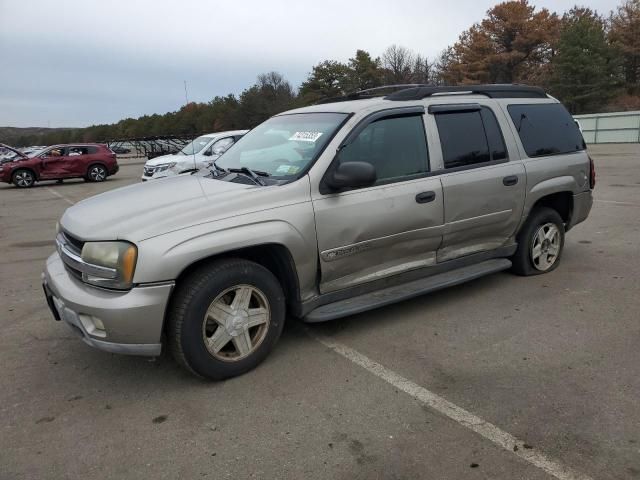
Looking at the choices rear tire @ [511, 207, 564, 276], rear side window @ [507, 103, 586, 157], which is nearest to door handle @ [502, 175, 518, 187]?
rear side window @ [507, 103, 586, 157]

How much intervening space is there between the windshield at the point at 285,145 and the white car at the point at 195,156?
8751 mm

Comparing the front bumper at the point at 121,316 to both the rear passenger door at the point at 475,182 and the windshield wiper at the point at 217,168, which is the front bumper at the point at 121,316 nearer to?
the windshield wiper at the point at 217,168

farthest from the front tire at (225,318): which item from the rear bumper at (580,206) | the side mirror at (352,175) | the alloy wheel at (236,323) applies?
the rear bumper at (580,206)

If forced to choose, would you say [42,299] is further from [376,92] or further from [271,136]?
[376,92]

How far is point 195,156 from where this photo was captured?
550 inches

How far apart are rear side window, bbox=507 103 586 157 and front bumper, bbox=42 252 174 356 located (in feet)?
12.0

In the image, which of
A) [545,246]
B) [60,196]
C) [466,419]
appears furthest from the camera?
[60,196]

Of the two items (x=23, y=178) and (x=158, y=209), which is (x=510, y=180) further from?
(x=23, y=178)

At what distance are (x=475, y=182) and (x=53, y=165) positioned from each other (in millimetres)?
19958

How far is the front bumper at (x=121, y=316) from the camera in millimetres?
3061

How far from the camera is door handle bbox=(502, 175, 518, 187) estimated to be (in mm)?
4730

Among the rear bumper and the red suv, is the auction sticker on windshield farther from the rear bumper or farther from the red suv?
the red suv

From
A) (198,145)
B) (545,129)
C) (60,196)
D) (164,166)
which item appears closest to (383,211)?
(545,129)

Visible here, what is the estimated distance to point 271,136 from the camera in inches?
177
